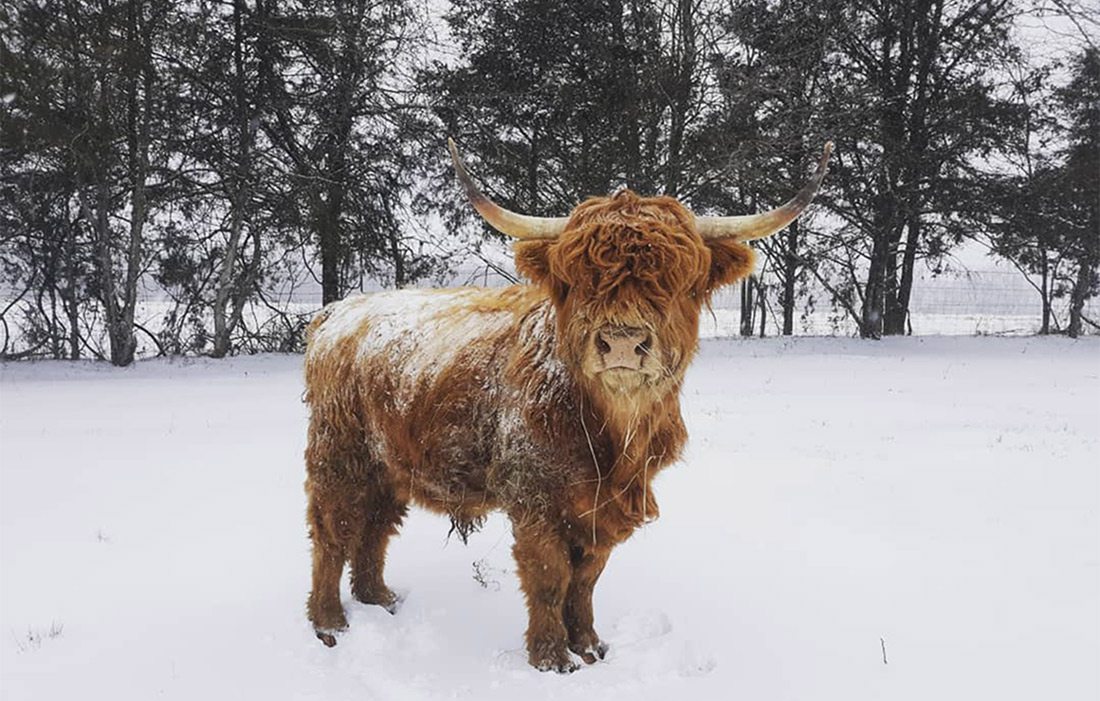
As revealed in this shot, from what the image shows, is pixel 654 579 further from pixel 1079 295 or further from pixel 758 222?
pixel 1079 295

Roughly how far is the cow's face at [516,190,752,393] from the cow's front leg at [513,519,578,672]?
2.27ft

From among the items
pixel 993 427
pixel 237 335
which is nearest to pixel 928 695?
pixel 993 427

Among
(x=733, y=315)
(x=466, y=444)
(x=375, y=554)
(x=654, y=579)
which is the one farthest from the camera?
(x=733, y=315)

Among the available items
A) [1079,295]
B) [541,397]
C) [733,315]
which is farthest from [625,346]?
[733,315]

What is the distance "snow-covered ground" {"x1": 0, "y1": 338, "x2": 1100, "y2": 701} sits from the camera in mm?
3066

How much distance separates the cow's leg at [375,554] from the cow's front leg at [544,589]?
3.24 feet

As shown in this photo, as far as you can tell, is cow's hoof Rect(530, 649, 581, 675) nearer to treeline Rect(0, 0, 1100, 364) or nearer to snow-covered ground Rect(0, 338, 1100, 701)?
snow-covered ground Rect(0, 338, 1100, 701)

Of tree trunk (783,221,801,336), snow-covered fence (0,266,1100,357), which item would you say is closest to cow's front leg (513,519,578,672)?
snow-covered fence (0,266,1100,357)

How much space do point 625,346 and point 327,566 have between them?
1937 mm

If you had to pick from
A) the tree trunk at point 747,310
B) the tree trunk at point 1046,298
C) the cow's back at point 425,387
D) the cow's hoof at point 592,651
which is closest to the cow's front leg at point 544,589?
the cow's hoof at point 592,651

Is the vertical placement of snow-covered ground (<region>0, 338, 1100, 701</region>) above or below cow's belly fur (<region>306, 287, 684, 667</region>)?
below

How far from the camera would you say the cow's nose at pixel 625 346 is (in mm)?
2584

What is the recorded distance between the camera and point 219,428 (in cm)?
837

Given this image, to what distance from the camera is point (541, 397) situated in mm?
3061
